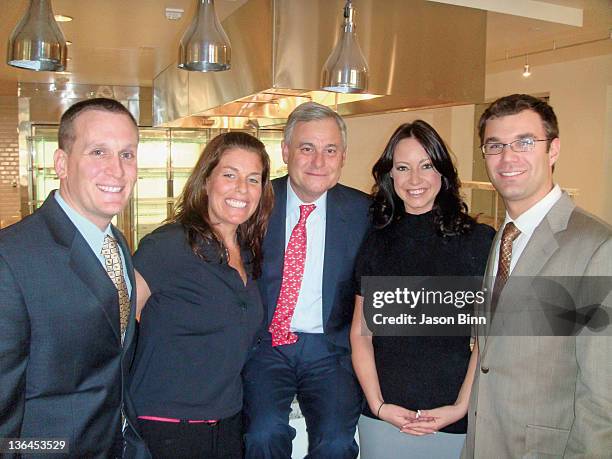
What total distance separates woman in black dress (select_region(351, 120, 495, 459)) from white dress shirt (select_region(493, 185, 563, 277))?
0.29 m

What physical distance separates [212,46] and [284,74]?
78cm

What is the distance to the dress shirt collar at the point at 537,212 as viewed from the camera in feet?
5.54

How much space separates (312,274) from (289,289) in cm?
11

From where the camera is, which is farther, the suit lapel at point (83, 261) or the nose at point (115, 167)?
the nose at point (115, 167)

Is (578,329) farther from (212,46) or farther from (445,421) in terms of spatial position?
(212,46)

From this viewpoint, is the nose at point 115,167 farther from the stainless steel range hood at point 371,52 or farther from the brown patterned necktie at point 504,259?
the stainless steel range hood at point 371,52

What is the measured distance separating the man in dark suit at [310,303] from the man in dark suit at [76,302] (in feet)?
1.71

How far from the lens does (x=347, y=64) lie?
2426 millimetres

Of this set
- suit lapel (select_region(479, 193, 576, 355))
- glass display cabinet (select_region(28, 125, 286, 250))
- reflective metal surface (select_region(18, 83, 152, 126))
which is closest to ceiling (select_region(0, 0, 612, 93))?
reflective metal surface (select_region(18, 83, 152, 126))

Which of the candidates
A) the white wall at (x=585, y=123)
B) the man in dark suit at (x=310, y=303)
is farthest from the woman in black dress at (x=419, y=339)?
the white wall at (x=585, y=123)

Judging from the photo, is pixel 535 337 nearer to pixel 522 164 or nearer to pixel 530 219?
pixel 530 219

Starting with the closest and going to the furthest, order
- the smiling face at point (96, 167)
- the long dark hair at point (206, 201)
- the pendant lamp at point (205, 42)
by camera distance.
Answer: the smiling face at point (96, 167) → the long dark hair at point (206, 201) → the pendant lamp at point (205, 42)

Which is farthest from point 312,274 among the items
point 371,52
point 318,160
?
point 371,52

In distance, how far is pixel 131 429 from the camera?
1680 mm
